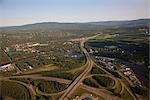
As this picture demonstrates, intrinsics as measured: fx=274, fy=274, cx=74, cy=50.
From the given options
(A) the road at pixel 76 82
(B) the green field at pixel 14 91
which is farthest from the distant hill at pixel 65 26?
(B) the green field at pixel 14 91

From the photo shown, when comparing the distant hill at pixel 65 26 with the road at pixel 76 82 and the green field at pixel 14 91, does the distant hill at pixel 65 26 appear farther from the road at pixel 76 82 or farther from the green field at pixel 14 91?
the green field at pixel 14 91

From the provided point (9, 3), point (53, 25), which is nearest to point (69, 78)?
point (53, 25)

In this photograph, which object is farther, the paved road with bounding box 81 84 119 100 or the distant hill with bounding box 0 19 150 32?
the distant hill with bounding box 0 19 150 32

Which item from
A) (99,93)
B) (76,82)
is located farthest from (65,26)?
(99,93)

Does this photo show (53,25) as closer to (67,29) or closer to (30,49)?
(67,29)

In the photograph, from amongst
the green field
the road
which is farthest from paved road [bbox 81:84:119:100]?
the green field

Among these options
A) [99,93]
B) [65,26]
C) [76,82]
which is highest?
[65,26]

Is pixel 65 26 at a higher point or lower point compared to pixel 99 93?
higher

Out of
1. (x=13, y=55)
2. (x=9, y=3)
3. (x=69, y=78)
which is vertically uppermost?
(x=9, y=3)

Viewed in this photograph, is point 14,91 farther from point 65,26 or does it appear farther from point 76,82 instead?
point 65,26

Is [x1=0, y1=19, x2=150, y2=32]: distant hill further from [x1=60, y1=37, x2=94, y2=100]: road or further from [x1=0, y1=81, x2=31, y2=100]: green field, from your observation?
[x1=0, y1=81, x2=31, y2=100]: green field

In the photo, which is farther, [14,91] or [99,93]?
[14,91]
